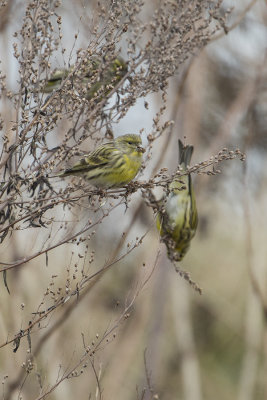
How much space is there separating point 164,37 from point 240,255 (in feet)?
28.5

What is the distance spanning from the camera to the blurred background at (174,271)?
459 centimetres

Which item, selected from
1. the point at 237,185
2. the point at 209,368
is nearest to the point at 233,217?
the point at 237,185

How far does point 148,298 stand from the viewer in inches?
264

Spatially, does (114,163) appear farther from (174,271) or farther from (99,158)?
(174,271)

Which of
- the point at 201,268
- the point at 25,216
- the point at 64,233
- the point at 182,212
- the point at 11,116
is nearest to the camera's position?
the point at 25,216

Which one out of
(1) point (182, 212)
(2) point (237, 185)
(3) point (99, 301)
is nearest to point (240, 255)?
(2) point (237, 185)

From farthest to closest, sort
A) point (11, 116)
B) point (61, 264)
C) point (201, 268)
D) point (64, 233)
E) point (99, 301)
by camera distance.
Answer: point (201, 268), point (99, 301), point (61, 264), point (11, 116), point (64, 233)

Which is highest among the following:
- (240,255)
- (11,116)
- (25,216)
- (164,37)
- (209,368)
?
(240,255)

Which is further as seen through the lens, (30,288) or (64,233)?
(30,288)

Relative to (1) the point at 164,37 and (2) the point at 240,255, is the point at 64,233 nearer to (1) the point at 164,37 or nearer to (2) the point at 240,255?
(1) the point at 164,37

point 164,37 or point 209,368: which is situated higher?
point 209,368

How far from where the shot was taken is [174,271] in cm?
706

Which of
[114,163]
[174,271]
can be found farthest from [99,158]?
[174,271]

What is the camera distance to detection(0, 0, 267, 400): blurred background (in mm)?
4594
